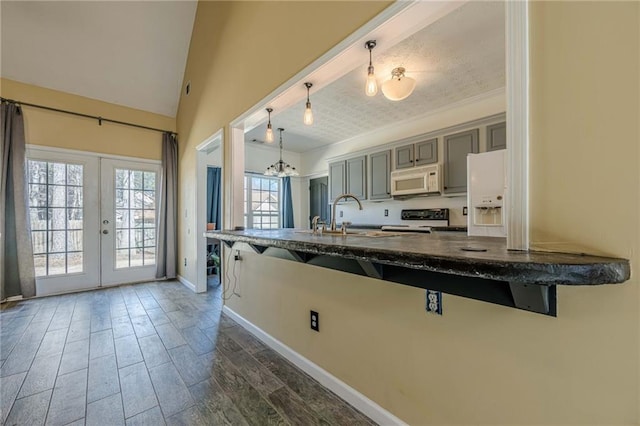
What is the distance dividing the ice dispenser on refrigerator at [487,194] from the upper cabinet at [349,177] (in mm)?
2131

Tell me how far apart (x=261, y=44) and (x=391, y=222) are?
3177mm

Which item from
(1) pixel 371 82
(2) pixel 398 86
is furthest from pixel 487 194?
(1) pixel 371 82

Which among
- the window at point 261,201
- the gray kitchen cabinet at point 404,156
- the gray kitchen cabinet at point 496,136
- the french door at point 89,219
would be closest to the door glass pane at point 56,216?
the french door at point 89,219

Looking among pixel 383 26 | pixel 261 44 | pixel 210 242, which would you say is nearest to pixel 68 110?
pixel 210 242

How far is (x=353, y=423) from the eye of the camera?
4.79 feet

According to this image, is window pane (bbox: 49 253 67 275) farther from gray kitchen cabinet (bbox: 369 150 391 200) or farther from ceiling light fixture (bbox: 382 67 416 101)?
ceiling light fixture (bbox: 382 67 416 101)

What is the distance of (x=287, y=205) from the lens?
612cm

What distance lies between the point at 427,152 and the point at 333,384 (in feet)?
10.4

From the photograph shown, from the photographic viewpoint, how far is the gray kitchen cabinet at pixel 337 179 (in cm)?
490

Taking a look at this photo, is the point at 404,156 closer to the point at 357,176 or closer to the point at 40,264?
the point at 357,176

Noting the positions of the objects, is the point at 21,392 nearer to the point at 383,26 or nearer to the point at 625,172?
the point at 383,26

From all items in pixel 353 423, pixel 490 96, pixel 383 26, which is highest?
pixel 490 96

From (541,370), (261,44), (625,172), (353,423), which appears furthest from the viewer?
(261,44)

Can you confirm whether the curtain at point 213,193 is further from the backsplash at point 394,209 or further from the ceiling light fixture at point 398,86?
the ceiling light fixture at point 398,86
